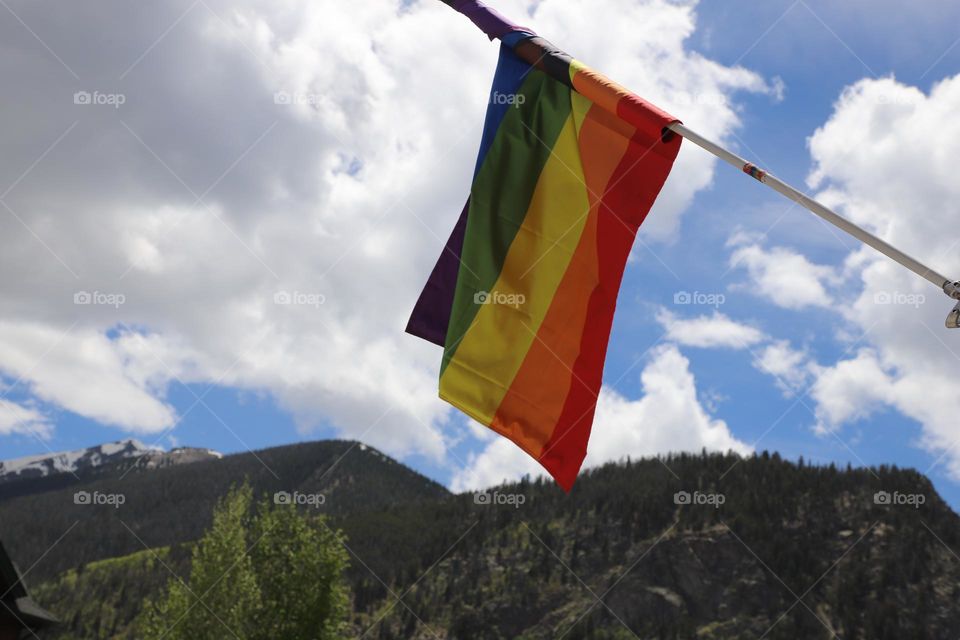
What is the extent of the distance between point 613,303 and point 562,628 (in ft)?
573

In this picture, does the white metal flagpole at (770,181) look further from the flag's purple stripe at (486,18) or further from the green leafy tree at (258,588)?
the green leafy tree at (258,588)

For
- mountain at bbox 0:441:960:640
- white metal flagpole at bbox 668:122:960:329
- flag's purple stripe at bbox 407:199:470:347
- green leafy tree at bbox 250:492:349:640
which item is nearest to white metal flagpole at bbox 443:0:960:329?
white metal flagpole at bbox 668:122:960:329

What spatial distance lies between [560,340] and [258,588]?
93.7ft

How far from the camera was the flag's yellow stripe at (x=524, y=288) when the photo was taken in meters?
7.78

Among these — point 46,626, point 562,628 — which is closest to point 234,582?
point 46,626

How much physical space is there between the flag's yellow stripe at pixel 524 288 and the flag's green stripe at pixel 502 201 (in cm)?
8

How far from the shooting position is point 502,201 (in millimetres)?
8164

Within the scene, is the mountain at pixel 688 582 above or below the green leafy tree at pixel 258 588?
above

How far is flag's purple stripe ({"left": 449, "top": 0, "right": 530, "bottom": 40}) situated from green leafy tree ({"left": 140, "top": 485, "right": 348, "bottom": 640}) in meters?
28.6

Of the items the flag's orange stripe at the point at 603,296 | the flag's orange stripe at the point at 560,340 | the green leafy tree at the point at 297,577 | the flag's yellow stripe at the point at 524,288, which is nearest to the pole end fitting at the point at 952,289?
the flag's orange stripe at the point at 603,296

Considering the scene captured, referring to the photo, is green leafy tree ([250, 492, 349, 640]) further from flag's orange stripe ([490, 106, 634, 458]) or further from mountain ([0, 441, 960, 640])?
mountain ([0, 441, 960, 640])

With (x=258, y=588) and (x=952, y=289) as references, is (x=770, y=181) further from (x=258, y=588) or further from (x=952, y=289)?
(x=258, y=588)

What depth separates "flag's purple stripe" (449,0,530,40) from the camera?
25.8ft

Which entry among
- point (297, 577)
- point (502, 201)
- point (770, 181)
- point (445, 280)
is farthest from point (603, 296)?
point (297, 577)
